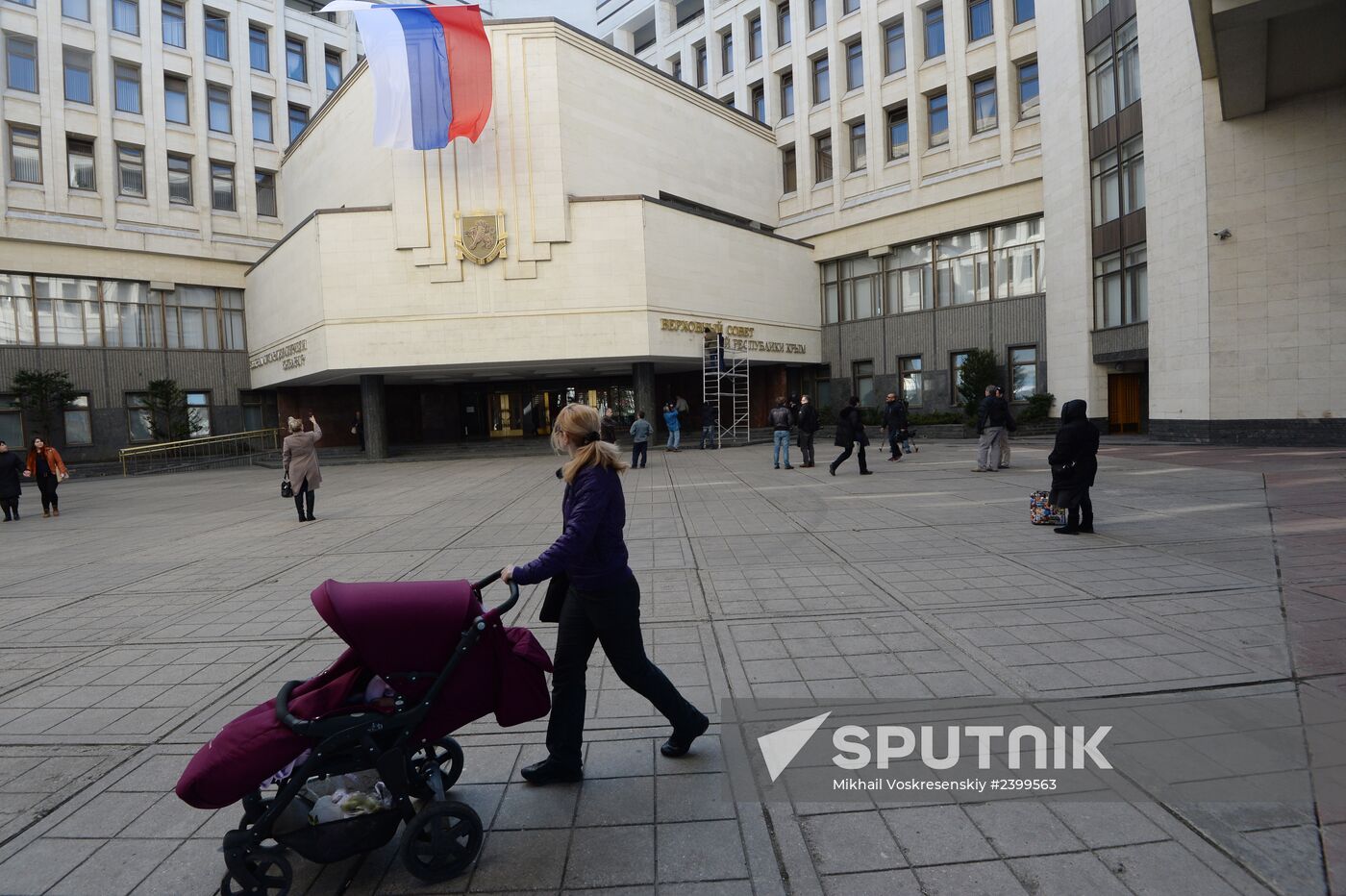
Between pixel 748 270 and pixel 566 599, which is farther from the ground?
pixel 748 270

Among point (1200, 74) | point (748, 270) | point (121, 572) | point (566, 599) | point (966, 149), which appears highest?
point (966, 149)

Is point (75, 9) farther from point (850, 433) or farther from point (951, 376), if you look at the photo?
point (951, 376)

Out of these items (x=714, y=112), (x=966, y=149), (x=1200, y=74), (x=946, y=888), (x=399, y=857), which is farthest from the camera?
(x=714, y=112)

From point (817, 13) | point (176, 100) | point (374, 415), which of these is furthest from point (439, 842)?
point (176, 100)

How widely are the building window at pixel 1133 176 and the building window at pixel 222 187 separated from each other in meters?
37.3

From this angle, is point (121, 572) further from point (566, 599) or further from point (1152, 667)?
point (1152, 667)

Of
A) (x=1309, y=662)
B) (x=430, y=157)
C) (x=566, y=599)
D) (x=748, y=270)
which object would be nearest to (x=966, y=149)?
(x=748, y=270)

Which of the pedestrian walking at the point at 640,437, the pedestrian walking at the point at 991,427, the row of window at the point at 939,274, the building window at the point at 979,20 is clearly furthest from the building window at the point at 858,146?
the pedestrian walking at the point at 991,427

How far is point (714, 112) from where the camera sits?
34.1m

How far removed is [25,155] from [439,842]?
132 ft

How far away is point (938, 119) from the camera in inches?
1261

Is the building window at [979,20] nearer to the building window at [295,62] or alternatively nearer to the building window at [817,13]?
the building window at [817,13]

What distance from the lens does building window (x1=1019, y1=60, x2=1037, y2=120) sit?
29.0 m

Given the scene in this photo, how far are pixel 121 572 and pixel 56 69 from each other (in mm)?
33953
